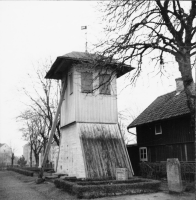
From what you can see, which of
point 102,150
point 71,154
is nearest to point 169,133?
point 102,150

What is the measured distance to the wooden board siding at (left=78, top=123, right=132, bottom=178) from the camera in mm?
15719

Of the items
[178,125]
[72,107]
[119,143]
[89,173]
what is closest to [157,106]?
[178,125]

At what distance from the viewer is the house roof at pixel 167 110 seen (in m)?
18.6

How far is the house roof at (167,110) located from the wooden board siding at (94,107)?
4405 millimetres

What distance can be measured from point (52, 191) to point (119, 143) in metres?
5.79

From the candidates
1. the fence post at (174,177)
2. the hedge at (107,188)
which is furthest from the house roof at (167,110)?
the hedge at (107,188)

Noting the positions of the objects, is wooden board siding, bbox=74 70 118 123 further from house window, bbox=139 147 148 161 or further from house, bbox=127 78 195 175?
house window, bbox=139 147 148 161

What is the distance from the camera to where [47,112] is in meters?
31.7

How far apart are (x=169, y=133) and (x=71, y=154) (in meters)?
7.77

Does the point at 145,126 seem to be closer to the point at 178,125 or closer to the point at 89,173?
the point at 178,125

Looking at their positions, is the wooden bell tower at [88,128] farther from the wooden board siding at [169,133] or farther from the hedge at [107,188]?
the wooden board siding at [169,133]

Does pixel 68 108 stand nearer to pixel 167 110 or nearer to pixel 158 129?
pixel 158 129

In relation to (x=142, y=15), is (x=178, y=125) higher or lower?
lower

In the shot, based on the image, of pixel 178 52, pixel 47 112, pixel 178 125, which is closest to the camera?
pixel 178 52
